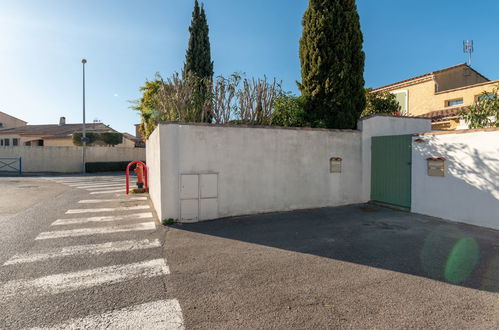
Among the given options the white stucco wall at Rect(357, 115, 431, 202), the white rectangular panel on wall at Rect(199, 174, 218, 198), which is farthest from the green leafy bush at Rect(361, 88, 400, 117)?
the white rectangular panel on wall at Rect(199, 174, 218, 198)

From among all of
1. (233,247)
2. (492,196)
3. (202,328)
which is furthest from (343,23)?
(202,328)

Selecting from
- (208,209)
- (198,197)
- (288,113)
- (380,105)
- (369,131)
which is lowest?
(208,209)

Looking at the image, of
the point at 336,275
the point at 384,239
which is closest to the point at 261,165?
the point at 384,239

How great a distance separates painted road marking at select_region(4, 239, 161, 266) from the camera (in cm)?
452

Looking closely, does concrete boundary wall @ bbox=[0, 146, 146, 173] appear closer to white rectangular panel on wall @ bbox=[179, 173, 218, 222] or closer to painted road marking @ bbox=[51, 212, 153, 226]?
painted road marking @ bbox=[51, 212, 153, 226]

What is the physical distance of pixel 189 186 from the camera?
680 cm

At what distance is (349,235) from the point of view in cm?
577

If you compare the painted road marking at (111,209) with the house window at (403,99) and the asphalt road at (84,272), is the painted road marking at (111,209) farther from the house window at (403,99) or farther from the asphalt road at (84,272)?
the house window at (403,99)

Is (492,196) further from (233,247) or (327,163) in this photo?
(233,247)

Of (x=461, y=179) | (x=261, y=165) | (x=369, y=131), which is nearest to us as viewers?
(x=461, y=179)

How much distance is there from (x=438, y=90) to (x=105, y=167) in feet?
86.0

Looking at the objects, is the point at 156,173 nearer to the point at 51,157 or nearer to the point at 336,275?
the point at 336,275

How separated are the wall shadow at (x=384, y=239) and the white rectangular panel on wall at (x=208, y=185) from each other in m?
0.74

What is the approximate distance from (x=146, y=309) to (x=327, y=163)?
22.4ft
